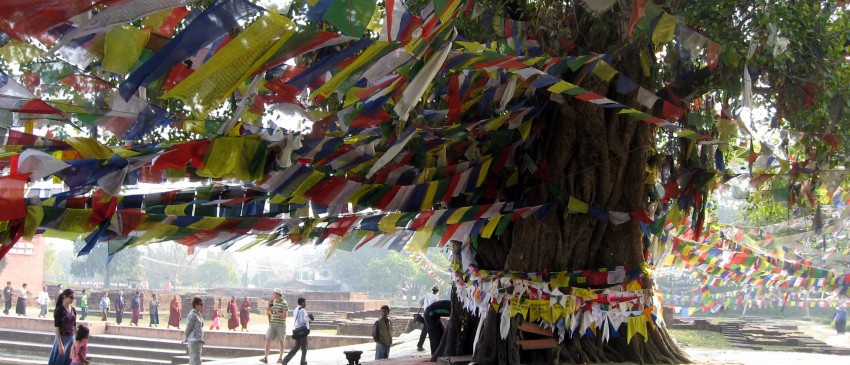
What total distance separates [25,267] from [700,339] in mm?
30046

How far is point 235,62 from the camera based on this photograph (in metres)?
4.81

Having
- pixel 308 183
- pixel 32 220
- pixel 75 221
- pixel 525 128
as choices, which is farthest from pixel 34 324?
pixel 32 220

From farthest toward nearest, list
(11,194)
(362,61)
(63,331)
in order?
(63,331), (362,61), (11,194)

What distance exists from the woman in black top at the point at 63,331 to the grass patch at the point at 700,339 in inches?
454

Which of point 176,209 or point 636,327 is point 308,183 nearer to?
point 176,209

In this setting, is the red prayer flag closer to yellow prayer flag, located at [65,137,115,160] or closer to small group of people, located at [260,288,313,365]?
yellow prayer flag, located at [65,137,115,160]

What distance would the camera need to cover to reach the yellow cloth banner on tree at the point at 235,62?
15.6 ft

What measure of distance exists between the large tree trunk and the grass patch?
27.7 feet

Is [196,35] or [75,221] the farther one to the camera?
[75,221]

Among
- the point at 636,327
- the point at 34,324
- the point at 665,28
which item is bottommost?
the point at 34,324

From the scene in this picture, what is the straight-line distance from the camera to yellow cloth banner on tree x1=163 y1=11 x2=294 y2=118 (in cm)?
476

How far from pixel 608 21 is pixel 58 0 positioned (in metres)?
4.97

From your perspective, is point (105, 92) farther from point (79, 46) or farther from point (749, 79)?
point (749, 79)

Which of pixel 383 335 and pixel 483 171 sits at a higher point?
pixel 483 171
